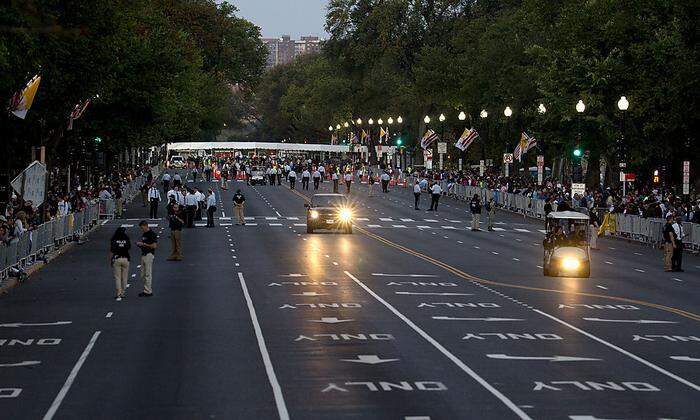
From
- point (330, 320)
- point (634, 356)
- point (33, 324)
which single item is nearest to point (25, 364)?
point (33, 324)

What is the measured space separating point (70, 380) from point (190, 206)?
4211cm

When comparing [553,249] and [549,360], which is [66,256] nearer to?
[553,249]

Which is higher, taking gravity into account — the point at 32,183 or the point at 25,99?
the point at 25,99

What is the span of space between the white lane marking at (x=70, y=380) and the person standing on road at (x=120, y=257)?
537cm

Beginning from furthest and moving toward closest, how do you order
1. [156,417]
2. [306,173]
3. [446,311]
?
[306,173] → [446,311] → [156,417]

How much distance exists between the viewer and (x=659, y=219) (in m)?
53.7

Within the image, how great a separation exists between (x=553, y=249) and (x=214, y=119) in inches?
4990

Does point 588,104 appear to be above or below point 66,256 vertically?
above

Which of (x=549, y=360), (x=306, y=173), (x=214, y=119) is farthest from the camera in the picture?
(x=214, y=119)

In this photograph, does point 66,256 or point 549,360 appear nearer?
point 549,360

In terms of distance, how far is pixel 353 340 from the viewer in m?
24.0

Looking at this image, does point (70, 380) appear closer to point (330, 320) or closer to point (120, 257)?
point (330, 320)

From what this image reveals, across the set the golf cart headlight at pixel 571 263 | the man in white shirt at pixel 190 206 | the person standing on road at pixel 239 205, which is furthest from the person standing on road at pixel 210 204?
the golf cart headlight at pixel 571 263

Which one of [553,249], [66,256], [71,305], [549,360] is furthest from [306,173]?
[549,360]
